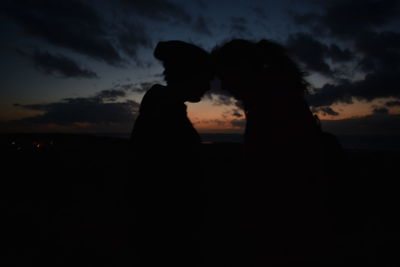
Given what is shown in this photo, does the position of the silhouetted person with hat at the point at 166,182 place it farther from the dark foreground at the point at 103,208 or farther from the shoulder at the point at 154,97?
the dark foreground at the point at 103,208

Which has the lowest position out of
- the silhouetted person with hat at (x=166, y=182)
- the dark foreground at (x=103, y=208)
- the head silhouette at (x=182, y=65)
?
the dark foreground at (x=103, y=208)

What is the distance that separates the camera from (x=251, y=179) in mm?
1517

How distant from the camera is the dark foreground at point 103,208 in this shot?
5.16ft

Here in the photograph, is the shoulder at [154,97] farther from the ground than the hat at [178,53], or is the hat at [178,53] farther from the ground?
the hat at [178,53]

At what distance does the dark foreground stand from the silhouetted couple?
5.9 inches

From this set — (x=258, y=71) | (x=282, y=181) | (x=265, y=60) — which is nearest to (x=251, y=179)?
(x=282, y=181)

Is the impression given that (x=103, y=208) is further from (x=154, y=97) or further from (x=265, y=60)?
(x=265, y=60)

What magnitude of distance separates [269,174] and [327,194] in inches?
15.1

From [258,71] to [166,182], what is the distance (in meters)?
1.14

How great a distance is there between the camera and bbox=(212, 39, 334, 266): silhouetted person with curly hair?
54.7 inches

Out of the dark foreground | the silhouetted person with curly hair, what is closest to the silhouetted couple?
the silhouetted person with curly hair

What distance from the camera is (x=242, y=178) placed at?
159cm

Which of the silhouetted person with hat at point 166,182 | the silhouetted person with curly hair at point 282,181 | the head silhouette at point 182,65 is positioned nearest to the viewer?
the silhouetted person with curly hair at point 282,181

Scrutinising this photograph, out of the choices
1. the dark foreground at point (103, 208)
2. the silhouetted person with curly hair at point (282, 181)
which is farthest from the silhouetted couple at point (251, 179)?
the dark foreground at point (103, 208)
